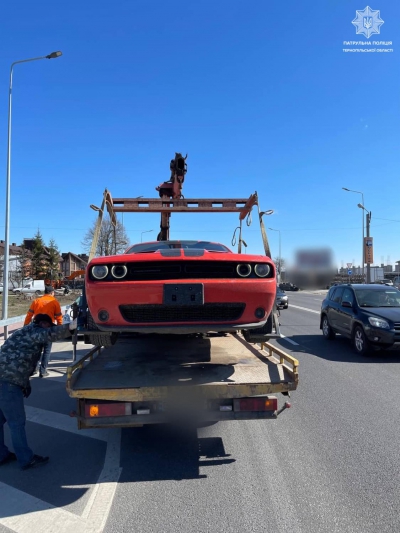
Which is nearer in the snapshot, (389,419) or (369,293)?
(389,419)

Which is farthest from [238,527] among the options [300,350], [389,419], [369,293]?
[369,293]

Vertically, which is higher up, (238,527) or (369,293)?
(369,293)

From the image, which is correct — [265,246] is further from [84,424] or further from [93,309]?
[84,424]

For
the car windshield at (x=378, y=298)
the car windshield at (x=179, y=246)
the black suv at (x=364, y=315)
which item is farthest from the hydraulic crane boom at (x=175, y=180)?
the car windshield at (x=378, y=298)

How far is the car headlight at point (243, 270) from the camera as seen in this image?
12.7ft

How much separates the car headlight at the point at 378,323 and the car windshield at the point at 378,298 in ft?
2.98

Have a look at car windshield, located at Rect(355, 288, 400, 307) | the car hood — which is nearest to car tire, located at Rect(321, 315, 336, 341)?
car windshield, located at Rect(355, 288, 400, 307)

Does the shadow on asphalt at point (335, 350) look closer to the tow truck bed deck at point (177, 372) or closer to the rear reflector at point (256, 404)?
the tow truck bed deck at point (177, 372)

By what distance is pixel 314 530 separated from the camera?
9.09ft

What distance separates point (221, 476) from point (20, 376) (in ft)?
6.72

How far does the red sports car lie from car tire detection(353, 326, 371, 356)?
588 centimetres

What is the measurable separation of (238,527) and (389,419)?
2964 mm

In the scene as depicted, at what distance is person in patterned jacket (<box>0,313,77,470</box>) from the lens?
3770 mm

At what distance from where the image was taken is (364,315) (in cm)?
900
